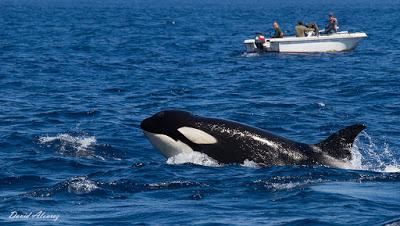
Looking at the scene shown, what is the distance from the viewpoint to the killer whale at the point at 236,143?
1372 centimetres

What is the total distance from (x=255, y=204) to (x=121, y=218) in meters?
1.72

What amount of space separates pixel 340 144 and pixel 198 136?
7.22 ft

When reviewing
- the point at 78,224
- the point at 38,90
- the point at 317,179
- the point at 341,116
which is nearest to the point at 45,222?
the point at 78,224

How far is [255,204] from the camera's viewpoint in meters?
11.1

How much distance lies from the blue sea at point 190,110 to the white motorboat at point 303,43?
2.17ft

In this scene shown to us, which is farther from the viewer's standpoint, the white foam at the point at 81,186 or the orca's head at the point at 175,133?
the orca's head at the point at 175,133

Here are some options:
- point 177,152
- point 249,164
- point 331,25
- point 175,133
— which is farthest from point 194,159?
point 331,25

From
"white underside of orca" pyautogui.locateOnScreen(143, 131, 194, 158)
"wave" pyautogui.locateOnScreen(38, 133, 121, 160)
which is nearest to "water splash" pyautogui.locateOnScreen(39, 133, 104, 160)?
"wave" pyautogui.locateOnScreen(38, 133, 121, 160)

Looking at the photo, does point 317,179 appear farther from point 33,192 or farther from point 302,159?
point 33,192

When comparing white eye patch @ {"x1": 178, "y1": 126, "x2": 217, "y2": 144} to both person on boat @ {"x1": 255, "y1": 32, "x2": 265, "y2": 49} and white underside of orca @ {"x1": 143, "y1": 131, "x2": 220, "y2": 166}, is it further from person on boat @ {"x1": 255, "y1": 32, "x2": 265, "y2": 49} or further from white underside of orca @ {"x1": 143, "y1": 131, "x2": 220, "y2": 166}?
person on boat @ {"x1": 255, "y1": 32, "x2": 265, "y2": 49}

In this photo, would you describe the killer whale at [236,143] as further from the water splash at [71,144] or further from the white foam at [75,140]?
the white foam at [75,140]

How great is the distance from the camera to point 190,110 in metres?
22.0

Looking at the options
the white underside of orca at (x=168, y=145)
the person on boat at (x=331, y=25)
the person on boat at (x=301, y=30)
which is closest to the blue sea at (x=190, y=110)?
the white underside of orca at (x=168, y=145)

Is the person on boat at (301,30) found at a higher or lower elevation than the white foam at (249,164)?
lower
